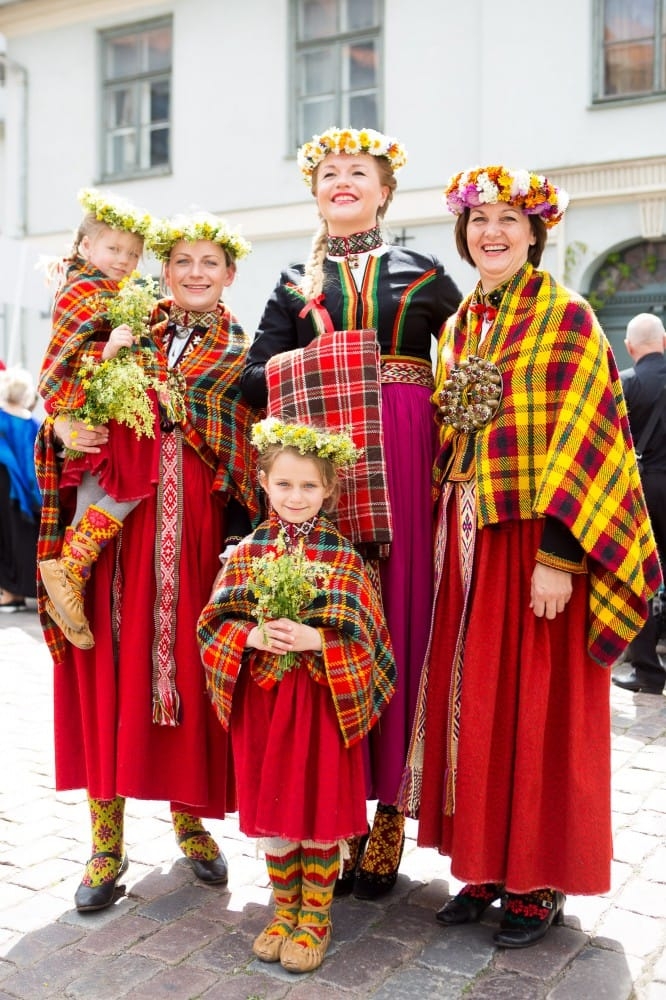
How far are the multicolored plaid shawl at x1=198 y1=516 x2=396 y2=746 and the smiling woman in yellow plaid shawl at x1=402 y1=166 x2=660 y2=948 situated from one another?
0.24 meters

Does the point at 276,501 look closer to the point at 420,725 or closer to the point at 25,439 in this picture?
the point at 420,725

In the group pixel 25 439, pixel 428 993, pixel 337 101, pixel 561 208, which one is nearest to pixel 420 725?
pixel 428 993

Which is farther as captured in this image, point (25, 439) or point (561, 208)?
point (25, 439)

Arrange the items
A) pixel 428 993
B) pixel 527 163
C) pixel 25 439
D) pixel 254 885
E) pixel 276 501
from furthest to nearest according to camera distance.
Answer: pixel 527 163
pixel 25 439
pixel 254 885
pixel 276 501
pixel 428 993

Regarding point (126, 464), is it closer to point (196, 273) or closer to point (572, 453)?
point (196, 273)

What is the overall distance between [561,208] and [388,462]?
865 millimetres

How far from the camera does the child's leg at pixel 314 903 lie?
9.25ft

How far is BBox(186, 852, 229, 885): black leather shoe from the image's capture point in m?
3.35

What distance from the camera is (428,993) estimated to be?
8.81 feet

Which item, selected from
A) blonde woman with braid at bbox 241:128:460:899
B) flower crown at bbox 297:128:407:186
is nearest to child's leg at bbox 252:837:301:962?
blonde woman with braid at bbox 241:128:460:899

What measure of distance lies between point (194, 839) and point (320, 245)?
1.92 m

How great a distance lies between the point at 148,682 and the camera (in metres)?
3.20

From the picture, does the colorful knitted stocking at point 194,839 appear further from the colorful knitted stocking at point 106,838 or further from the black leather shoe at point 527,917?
the black leather shoe at point 527,917

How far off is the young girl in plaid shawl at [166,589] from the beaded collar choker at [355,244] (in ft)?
1.18
